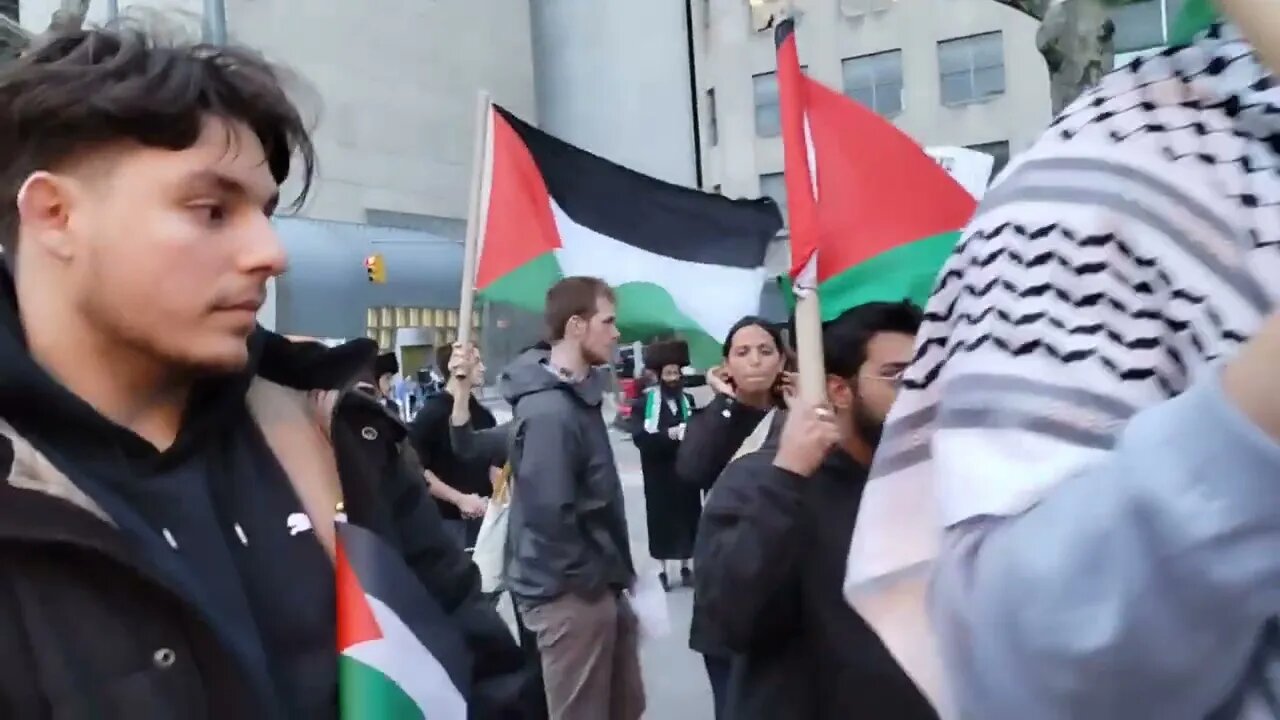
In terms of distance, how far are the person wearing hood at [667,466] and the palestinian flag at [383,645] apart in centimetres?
698

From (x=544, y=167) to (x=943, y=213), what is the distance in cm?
265

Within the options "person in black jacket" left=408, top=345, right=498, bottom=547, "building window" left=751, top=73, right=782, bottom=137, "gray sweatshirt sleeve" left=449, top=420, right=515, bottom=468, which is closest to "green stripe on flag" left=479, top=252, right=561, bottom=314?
"gray sweatshirt sleeve" left=449, top=420, right=515, bottom=468

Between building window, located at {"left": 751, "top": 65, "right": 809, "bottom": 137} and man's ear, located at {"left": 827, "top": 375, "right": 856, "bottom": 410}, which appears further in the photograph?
building window, located at {"left": 751, "top": 65, "right": 809, "bottom": 137}

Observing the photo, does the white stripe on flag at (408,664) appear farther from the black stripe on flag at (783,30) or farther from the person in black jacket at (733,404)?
the person in black jacket at (733,404)

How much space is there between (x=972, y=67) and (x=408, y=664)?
31302 mm

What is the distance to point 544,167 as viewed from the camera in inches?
202

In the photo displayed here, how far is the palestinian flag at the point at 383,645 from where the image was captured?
4.76 feet

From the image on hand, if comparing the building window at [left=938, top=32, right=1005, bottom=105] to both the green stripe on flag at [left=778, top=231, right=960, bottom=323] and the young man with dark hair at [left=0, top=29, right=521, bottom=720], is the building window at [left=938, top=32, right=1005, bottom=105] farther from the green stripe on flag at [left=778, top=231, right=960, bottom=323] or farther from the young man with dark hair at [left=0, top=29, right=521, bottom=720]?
the young man with dark hair at [left=0, top=29, right=521, bottom=720]

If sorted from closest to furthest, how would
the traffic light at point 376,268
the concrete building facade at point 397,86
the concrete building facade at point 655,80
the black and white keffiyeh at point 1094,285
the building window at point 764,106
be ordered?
the black and white keffiyeh at point 1094,285 < the traffic light at point 376,268 < the concrete building facade at point 397,86 < the concrete building facade at point 655,80 < the building window at point 764,106

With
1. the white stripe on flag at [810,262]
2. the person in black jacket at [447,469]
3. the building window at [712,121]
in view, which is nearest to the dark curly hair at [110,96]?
the white stripe on flag at [810,262]

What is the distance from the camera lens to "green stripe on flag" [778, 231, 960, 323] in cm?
256

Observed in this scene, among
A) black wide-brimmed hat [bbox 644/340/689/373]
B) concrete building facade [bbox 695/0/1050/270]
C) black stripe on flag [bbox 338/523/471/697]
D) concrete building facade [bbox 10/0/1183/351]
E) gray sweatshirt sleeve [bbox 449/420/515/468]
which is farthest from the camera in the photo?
concrete building facade [bbox 695/0/1050/270]

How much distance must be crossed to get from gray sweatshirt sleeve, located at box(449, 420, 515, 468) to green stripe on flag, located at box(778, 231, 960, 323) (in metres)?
2.79

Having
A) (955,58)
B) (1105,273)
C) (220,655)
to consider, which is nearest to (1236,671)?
(1105,273)
